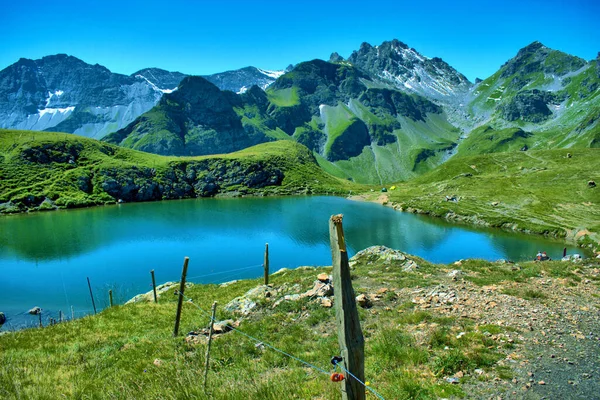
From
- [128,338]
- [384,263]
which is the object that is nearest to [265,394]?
[128,338]

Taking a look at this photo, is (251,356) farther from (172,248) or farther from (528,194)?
(528,194)

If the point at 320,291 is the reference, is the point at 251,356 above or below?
below

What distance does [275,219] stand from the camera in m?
104

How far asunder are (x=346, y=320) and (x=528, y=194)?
13026 centimetres

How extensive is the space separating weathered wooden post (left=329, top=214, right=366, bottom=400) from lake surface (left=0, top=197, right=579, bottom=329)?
3284 cm

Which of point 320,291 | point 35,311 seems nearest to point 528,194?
point 320,291

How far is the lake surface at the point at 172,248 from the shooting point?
42031 millimetres

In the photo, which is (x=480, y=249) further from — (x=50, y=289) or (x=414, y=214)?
(x=50, y=289)

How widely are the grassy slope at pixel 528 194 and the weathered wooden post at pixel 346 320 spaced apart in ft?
300

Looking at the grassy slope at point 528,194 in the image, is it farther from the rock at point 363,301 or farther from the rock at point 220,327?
the rock at point 220,327

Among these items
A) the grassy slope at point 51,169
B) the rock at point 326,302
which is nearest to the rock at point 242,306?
the rock at point 326,302

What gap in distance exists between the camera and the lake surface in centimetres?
4203

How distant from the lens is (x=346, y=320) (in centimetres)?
554

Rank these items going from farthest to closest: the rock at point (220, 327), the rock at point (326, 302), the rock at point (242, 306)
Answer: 1. the rock at point (242, 306)
2. the rock at point (326, 302)
3. the rock at point (220, 327)
